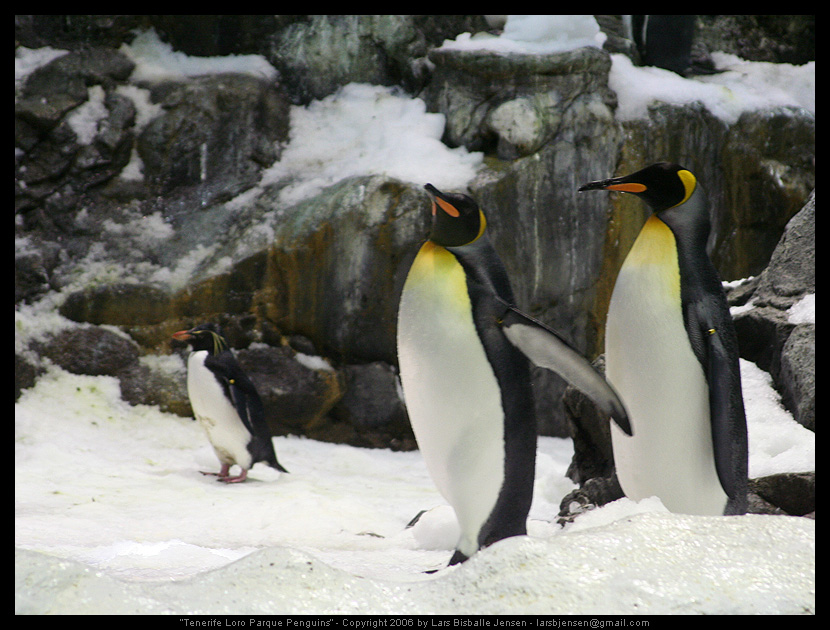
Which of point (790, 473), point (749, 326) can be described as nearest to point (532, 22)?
point (749, 326)

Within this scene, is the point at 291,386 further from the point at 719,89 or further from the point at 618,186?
the point at 719,89

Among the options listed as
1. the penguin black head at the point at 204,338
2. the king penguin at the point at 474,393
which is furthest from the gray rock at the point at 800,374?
the penguin black head at the point at 204,338

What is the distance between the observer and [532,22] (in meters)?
5.11

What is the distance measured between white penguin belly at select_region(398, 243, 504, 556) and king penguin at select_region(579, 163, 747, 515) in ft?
1.29

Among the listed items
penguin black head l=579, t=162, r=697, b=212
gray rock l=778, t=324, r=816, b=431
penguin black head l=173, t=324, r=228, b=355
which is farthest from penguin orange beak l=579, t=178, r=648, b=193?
penguin black head l=173, t=324, r=228, b=355

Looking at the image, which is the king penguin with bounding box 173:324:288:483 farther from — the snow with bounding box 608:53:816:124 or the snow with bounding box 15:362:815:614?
the snow with bounding box 608:53:816:124

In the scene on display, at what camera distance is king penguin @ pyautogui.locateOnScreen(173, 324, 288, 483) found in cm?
370

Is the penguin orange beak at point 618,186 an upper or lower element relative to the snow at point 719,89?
lower

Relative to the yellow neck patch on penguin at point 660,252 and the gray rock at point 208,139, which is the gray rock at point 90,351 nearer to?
the gray rock at point 208,139

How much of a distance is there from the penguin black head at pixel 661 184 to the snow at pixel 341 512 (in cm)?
79

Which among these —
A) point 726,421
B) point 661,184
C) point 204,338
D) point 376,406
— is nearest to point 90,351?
point 204,338

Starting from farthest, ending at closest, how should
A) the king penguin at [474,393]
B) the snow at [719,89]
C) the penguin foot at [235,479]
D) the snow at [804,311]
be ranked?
the snow at [719,89], the penguin foot at [235,479], the snow at [804,311], the king penguin at [474,393]

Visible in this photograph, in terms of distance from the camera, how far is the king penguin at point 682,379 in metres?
1.88
